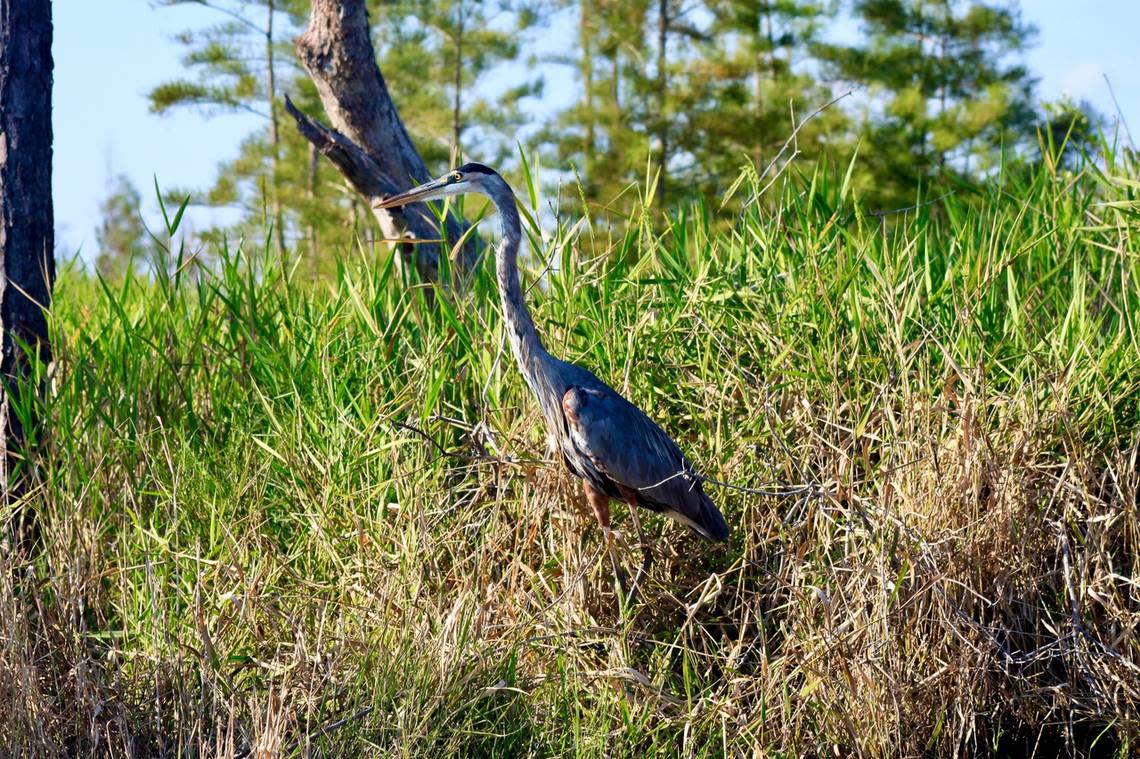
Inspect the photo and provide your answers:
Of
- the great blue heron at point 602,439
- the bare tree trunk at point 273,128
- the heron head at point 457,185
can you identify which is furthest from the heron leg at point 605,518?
the bare tree trunk at point 273,128

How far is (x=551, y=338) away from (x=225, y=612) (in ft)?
5.16

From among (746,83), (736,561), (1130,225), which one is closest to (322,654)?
(736,561)

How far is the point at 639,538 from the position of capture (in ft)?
12.8

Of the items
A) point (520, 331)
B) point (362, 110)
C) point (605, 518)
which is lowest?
point (605, 518)

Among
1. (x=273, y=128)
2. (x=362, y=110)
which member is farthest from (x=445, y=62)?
(x=362, y=110)

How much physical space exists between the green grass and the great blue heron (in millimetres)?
180

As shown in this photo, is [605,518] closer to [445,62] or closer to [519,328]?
[519,328]

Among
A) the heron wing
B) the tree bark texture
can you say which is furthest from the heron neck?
the tree bark texture

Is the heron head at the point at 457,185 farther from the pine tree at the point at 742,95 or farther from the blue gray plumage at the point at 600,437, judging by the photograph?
the pine tree at the point at 742,95

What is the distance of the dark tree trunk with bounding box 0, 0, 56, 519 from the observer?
15.1ft

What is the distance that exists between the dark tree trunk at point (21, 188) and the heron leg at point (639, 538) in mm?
2482

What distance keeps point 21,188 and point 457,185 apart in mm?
1915

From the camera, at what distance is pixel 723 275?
426 cm

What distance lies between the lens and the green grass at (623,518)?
10.9 feet
